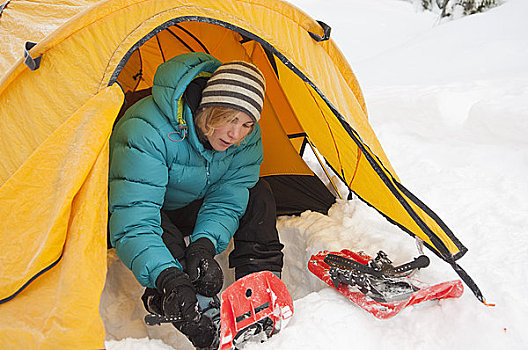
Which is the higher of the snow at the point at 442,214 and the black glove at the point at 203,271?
the black glove at the point at 203,271

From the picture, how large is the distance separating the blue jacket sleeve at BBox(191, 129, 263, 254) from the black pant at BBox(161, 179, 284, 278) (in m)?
0.05

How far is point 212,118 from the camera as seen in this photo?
4.85 feet

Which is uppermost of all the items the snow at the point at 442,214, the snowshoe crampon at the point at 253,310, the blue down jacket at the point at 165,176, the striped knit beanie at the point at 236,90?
the striped knit beanie at the point at 236,90

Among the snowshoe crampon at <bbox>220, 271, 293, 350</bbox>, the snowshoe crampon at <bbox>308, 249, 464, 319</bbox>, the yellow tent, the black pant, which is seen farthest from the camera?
the black pant

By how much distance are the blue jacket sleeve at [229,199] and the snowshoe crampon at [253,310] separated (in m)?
0.30

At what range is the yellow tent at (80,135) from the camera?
109cm

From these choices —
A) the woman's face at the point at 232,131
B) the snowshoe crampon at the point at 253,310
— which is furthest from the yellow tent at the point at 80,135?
the snowshoe crampon at the point at 253,310

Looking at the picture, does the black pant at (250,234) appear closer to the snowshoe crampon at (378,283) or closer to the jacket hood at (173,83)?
the snowshoe crampon at (378,283)

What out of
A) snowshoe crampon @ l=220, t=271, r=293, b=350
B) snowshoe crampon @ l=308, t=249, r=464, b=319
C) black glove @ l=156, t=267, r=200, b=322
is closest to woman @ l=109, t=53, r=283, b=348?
black glove @ l=156, t=267, r=200, b=322

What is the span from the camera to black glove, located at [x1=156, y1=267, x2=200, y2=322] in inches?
50.3

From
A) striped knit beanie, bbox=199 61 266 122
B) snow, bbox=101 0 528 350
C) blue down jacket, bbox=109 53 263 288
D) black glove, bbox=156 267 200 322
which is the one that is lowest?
snow, bbox=101 0 528 350

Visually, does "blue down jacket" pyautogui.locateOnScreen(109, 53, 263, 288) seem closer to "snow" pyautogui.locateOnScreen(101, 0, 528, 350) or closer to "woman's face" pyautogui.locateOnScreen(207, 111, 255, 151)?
"woman's face" pyautogui.locateOnScreen(207, 111, 255, 151)

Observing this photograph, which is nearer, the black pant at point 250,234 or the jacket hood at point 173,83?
the jacket hood at point 173,83

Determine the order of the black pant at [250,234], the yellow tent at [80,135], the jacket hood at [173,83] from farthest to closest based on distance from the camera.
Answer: the black pant at [250,234] → the jacket hood at [173,83] → the yellow tent at [80,135]
